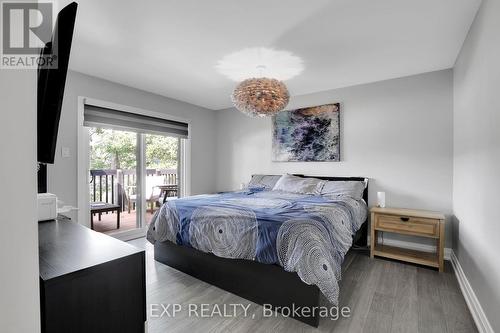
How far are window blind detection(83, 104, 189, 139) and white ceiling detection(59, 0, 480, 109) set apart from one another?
48 centimetres

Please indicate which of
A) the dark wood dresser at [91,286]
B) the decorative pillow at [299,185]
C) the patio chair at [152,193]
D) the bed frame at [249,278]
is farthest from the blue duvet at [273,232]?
the patio chair at [152,193]

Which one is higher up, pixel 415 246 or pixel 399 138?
pixel 399 138

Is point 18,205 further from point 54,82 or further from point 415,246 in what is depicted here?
point 415,246

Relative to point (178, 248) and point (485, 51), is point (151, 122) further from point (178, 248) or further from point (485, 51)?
point (485, 51)

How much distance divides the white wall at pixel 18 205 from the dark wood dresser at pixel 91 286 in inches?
8.2

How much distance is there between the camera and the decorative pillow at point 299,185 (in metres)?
3.31

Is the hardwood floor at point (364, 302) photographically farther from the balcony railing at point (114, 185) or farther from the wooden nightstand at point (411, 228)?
the balcony railing at point (114, 185)

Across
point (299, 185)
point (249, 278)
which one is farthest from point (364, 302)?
point (299, 185)

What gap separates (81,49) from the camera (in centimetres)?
238

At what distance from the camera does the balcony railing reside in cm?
335

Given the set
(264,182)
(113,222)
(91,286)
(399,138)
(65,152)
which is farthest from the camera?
(264,182)

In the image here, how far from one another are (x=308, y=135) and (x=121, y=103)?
2801mm

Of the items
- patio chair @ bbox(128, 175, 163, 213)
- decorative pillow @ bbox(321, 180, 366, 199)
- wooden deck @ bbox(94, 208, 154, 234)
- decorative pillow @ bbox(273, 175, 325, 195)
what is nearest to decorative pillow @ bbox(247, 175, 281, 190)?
decorative pillow @ bbox(273, 175, 325, 195)

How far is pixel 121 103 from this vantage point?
3365 millimetres
